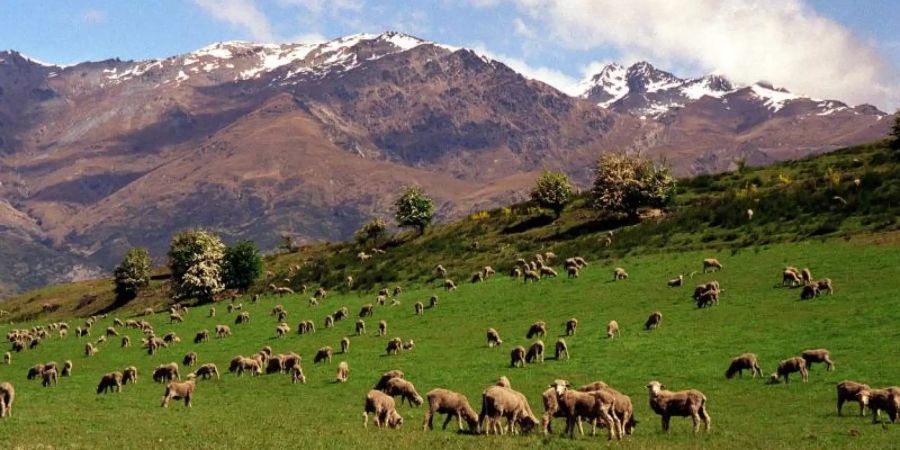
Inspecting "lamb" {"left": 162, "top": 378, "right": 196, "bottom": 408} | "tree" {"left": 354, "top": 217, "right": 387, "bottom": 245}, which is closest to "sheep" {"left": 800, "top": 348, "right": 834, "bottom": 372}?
"lamb" {"left": 162, "top": 378, "right": 196, "bottom": 408}

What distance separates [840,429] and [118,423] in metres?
29.4

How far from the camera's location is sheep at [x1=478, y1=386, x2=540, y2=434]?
29.9 m

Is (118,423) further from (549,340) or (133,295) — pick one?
(133,295)

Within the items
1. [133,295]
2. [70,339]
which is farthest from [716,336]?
[133,295]

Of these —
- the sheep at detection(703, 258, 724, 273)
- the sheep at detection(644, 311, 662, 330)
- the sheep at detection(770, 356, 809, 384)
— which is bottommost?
the sheep at detection(770, 356, 809, 384)

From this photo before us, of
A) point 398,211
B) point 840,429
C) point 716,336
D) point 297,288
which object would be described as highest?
point 398,211

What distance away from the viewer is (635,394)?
38.7 m

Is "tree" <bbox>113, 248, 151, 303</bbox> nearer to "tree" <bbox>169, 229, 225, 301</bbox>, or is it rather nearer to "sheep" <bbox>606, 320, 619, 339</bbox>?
"tree" <bbox>169, 229, 225, 301</bbox>

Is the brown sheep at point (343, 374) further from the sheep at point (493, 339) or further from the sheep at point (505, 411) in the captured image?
the sheep at point (505, 411)

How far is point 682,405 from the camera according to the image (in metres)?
29.6

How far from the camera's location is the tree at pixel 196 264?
116688 mm

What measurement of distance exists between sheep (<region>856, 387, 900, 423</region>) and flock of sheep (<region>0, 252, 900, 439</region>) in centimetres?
3

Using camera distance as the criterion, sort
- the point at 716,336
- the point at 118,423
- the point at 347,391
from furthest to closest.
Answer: the point at 716,336 → the point at 347,391 → the point at 118,423

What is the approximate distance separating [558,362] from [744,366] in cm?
1101
